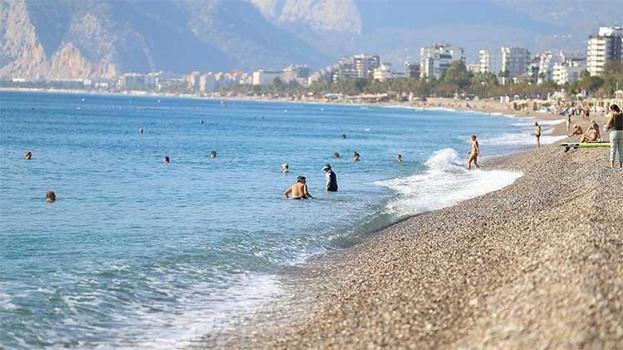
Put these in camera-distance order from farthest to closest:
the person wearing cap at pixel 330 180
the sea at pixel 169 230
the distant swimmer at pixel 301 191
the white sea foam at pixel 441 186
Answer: the person wearing cap at pixel 330 180
the distant swimmer at pixel 301 191
the white sea foam at pixel 441 186
the sea at pixel 169 230

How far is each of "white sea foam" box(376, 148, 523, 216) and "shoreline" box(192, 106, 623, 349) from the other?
15.8ft

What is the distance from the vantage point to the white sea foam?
25562mm

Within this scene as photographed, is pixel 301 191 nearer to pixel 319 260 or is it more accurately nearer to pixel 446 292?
pixel 319 260

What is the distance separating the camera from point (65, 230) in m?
20.7

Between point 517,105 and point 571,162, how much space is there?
416 feet

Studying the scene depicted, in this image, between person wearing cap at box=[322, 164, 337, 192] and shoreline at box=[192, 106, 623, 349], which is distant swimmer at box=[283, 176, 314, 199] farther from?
shoreline at box=[192, 106, 623, 349]

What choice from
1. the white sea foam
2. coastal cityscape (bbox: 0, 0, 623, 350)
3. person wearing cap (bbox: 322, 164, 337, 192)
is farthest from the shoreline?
person wearing cap (bbox: 322, 164, 337, 192)

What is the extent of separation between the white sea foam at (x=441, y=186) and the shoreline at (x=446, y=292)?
482 cm

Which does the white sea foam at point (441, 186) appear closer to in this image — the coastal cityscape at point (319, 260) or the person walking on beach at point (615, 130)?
the coastal cityscape at point (319, 260)

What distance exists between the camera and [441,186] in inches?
1235

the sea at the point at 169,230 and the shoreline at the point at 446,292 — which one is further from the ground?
the shoreline at the point at 446,292

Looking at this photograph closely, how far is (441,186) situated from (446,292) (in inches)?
776

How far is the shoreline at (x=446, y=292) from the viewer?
30.0ft

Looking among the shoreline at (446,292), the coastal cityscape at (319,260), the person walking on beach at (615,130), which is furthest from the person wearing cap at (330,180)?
the shoreline at (446,292)
